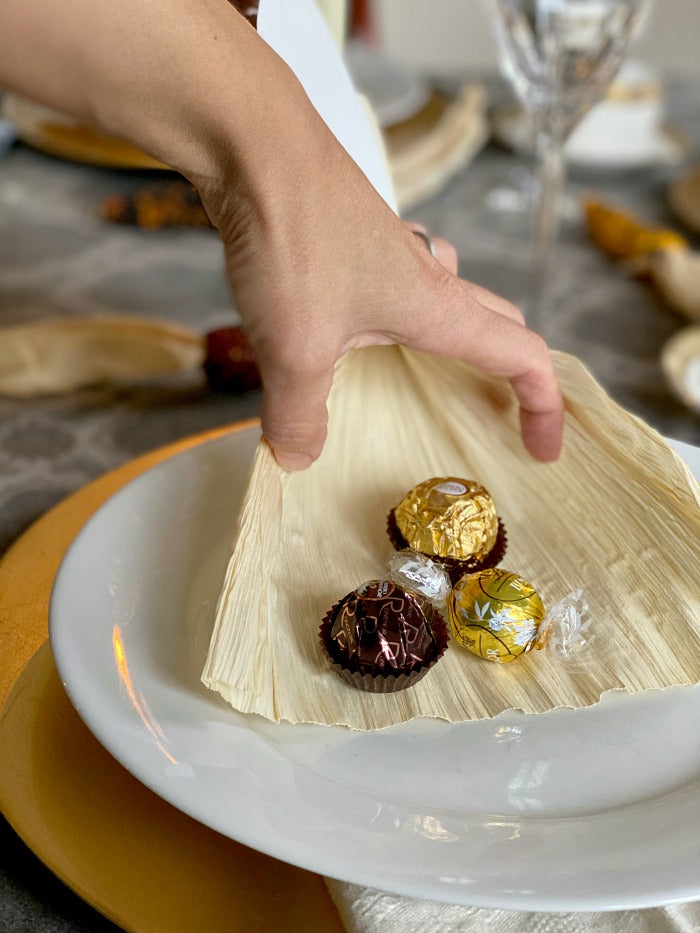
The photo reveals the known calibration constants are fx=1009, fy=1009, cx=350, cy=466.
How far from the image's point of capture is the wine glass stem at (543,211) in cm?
110

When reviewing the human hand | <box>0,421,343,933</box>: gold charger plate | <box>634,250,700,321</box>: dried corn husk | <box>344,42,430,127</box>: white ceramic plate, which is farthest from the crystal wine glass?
<box>0,421,343,933</box>: gold charger plate

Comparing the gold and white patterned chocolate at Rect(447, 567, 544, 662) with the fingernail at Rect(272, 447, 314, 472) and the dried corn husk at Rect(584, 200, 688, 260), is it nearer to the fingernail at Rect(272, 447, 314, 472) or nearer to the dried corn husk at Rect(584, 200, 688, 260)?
the fingernail at Rect(272, 447, 314, 472)

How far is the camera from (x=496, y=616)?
549 mm

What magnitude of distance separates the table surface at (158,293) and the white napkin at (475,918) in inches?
6.7

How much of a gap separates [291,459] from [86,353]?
47cm

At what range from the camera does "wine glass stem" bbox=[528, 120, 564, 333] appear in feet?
3.62

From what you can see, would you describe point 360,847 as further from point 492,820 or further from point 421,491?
point 421,491

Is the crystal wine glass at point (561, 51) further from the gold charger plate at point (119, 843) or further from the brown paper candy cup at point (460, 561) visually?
the gold charger plate at point (119, 843)

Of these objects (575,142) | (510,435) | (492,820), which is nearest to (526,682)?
(492,820)

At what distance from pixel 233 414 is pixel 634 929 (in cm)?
64

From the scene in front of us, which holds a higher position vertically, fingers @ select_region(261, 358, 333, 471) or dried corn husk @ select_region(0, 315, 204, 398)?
fingers @ select_region(261, 358, 333, 471)

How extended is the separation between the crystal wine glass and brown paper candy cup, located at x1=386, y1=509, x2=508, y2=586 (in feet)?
1.97

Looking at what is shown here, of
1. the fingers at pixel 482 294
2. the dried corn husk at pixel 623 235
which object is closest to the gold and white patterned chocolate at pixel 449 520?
the fingers at pixel 482 294

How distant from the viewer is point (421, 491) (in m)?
0.65
